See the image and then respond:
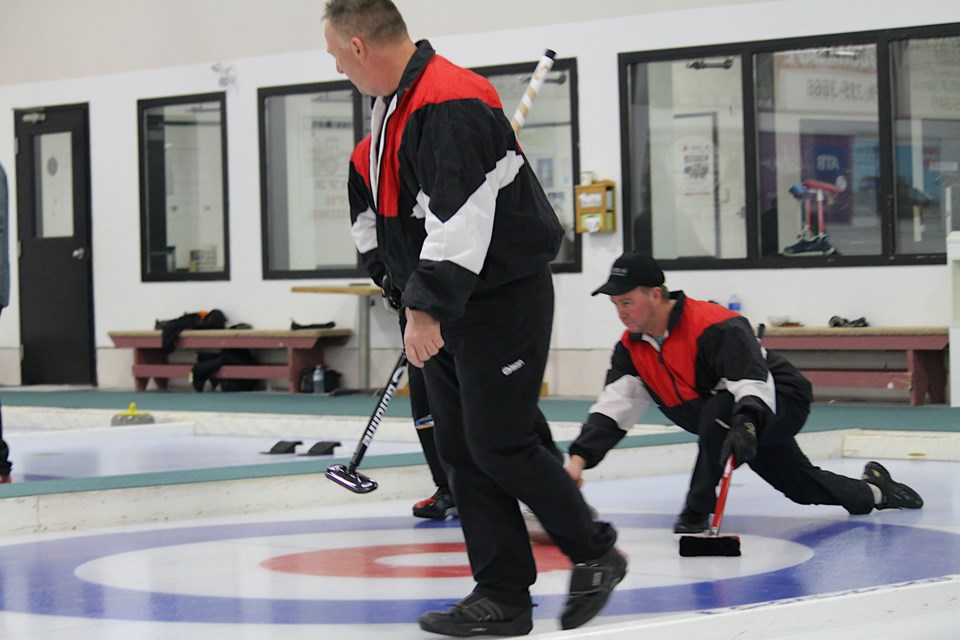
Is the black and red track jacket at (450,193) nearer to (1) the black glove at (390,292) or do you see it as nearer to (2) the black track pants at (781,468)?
(1) the black glove at (390,292)

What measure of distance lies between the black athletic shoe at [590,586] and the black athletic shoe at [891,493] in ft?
6.07

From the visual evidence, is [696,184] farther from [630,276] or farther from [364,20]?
[364,20]

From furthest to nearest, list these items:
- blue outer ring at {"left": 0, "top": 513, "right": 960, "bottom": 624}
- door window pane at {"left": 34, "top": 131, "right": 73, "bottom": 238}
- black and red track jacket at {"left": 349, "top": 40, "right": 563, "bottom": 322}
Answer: door window pane at {"left": 34, "top": 131, "right": 73, "bottom": 238} → blue outer ring at {"left": 0, "top": 513, "right": 960, "bottom": 624} → black and red track jacket at {"left": 349, "top": 40, "right": 563, "bottom": 322}

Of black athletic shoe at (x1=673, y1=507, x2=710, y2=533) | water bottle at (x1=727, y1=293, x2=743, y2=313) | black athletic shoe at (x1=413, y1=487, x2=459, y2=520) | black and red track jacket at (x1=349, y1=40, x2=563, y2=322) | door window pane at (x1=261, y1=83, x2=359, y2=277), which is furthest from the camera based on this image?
door window pane at (x1=261, y1=83, x2=359, y2=277)

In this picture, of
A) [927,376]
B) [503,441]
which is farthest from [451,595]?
[927,376]

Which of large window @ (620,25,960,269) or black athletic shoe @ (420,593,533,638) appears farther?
large window @ (620,25,960,269)

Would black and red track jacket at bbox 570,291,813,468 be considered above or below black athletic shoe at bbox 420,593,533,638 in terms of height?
above

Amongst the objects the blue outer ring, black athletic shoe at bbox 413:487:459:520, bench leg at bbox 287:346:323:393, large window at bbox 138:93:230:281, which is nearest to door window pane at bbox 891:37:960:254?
bench leg at bbox 287:346:323:393

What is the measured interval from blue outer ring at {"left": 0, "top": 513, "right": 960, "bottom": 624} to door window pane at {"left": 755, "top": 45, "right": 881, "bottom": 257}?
15.1 feet

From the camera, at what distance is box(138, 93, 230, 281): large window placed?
36.1 ft

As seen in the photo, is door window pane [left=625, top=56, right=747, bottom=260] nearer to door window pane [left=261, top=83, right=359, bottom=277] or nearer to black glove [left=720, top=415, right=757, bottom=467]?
door window pane [left=261, top=83, right=359, bottom=277]

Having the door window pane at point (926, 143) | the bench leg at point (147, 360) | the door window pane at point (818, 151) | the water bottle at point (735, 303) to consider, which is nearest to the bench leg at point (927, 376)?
the door window pane at point (926, 143)

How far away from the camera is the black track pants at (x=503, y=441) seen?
270 centimetres

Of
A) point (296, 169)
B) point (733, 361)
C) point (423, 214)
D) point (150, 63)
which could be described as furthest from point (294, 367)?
point (423, 214)
